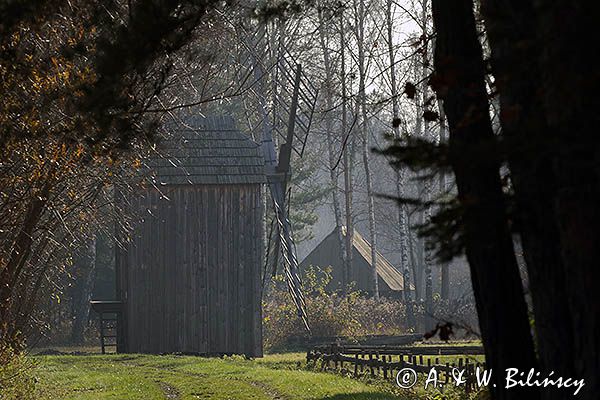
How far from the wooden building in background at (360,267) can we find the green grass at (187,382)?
2261cm

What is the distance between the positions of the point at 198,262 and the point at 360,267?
69.8 feet

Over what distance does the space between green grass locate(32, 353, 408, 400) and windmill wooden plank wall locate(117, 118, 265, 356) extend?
364 centimetres

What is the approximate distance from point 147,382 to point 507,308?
13.0 meters

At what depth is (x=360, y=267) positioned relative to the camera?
49000 mm

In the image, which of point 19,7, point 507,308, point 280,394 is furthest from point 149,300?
point 507,308

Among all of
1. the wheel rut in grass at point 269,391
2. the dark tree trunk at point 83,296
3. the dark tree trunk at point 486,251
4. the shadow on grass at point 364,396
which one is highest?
the dark tree trunk at point 83,296

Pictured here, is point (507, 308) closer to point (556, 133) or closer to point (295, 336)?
point (556, 133)

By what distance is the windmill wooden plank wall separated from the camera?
28.4m

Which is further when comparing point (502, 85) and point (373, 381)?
point (373, 381)

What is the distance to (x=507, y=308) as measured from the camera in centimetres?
633

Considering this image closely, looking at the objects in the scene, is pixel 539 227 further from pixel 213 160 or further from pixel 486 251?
pixel 213 160

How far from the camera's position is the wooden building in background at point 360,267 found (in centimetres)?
4731

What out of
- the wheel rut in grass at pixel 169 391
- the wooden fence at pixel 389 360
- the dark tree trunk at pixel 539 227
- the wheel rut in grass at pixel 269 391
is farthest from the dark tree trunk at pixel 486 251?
the wooden fence at pixel 389 360

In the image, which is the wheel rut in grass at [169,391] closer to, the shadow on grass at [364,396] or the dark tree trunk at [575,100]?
the shadow on grass at [364,396]
